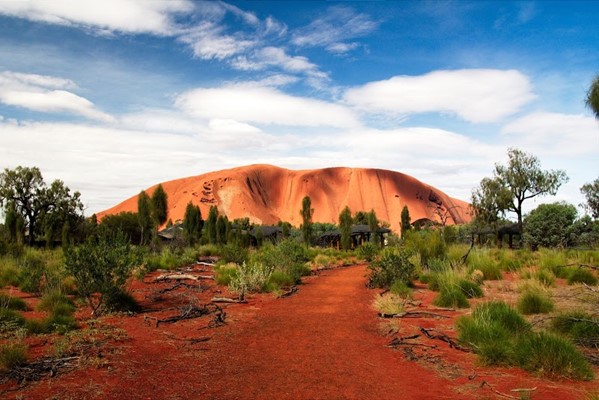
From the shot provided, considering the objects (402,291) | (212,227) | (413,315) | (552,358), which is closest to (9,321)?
(413,315)

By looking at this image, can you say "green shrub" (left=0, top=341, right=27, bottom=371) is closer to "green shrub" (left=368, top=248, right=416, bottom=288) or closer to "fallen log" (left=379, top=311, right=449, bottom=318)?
"fallen log" (left=379, top=311, right=449, bottom=318)

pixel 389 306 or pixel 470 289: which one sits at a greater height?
pixel 470 289

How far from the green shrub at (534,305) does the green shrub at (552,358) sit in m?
3.30

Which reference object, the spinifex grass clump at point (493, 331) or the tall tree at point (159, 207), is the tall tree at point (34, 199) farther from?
the spinifex grass clump at point (493, 331)

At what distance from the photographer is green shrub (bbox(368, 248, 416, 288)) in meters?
14.5

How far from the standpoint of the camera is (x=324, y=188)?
138 m

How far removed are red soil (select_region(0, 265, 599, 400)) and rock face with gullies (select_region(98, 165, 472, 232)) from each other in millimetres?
105199

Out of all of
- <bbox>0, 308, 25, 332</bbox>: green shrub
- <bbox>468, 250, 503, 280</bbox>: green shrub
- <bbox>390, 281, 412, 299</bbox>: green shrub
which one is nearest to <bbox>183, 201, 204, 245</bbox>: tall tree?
<bbox>468, 250, 503, 280</bbox>: green shrub

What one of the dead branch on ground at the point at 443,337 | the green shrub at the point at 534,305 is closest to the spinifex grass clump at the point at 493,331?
the dead branch on ground at the point at 443,337

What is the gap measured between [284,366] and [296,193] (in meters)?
128

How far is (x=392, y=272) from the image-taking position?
1473 centimetres

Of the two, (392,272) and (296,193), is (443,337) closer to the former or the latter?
(392,272)

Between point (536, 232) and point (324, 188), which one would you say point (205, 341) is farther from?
point (324, 188)

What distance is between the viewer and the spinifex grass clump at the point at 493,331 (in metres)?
6.25
